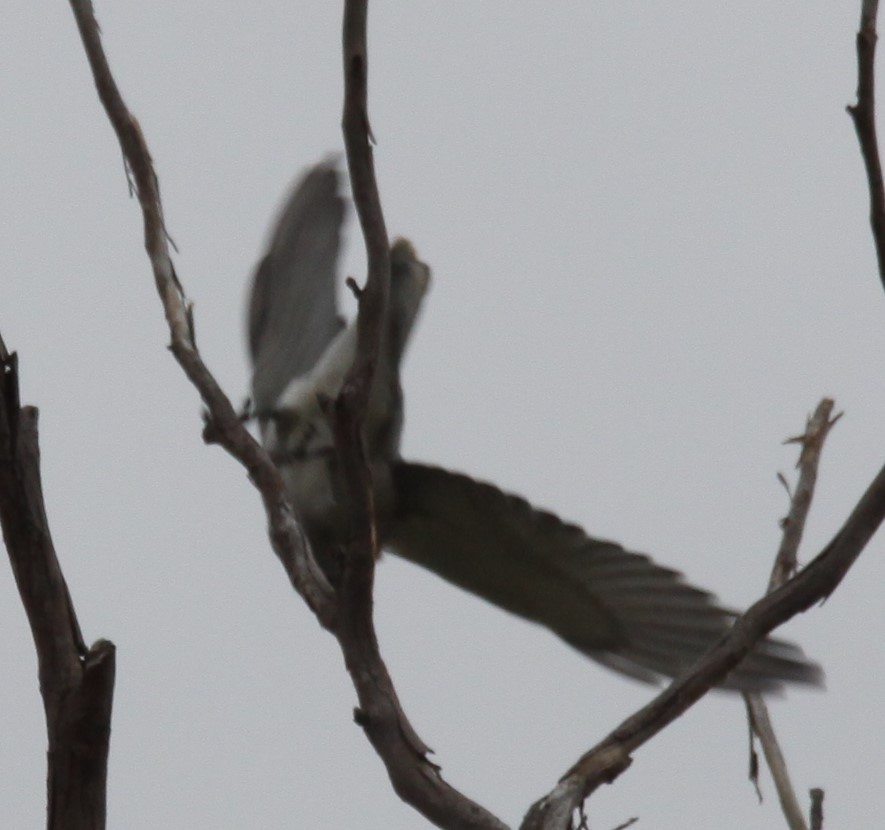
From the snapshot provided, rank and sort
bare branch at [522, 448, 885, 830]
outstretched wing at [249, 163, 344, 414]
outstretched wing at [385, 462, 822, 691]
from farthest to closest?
1. outstretched wing at [249, 163, 344, 414]
2. outstretched wing at [385, 462, 822, 691]
3. bare branch at [522, 448, 885, 830]

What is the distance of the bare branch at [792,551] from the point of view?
3109 mm

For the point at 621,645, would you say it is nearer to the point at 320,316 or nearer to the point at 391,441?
the point at 391,441

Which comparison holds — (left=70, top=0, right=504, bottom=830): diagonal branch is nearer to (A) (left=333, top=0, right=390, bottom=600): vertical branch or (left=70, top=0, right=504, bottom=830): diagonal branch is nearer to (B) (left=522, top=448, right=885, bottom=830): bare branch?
(A) (left=333, top=0, right=390, bottom=600): vertical branch

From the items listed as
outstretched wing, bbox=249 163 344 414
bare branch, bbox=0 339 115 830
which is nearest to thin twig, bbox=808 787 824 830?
bare branch, bbox=0 339 115 830

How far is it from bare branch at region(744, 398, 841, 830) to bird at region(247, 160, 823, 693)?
1.52 feet

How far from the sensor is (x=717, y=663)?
7.93ft

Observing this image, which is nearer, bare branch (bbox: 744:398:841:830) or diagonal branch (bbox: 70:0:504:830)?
diagonal branch (bbox: 70:0:504:830)

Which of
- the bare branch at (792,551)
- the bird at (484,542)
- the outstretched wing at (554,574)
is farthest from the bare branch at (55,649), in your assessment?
the outstretched wing at (554,574)

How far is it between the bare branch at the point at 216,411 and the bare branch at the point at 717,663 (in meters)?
0.51

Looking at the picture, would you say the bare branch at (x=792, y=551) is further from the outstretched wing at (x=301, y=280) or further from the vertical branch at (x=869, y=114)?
the outstretched wing at (x=301, y=280)

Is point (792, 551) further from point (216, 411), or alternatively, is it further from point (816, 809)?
point (216, 411)

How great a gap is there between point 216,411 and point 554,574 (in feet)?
6.74

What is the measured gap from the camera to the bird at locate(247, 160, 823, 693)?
4.23 m

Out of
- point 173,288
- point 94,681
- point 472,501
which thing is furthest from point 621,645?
point 94,681
